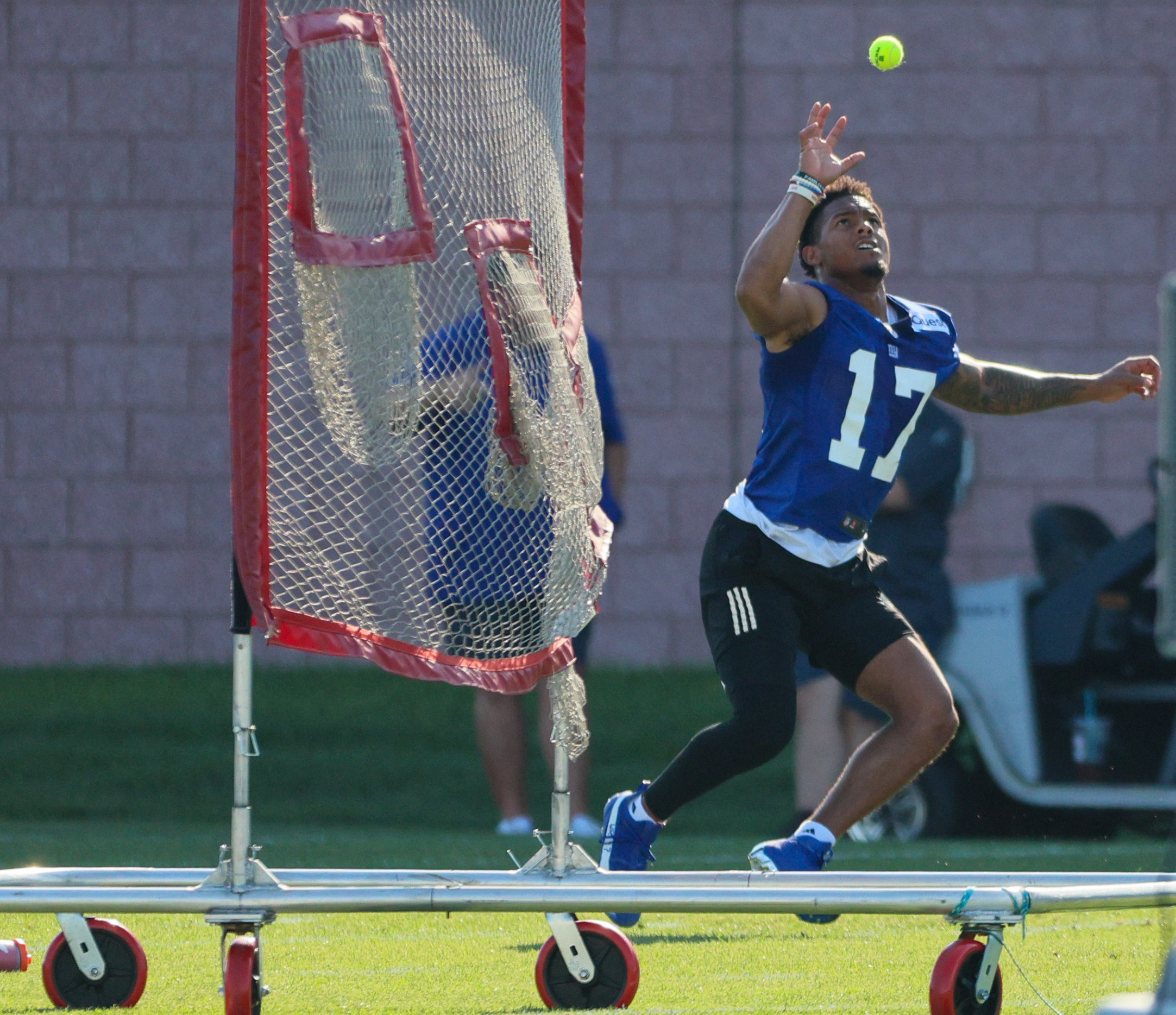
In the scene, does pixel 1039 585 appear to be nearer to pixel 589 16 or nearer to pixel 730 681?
pixel 730 681

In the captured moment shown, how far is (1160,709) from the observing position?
8609 millimetres

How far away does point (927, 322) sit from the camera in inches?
217

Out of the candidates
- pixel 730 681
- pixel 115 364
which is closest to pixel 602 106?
pixel 115 364

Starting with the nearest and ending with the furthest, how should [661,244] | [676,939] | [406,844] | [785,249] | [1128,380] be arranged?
[785,249] → [1128,380] → [676,939] → [406,844] → [661,244]

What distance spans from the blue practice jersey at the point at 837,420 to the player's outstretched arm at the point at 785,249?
0.16 meters

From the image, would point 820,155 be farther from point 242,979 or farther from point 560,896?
point 242,979

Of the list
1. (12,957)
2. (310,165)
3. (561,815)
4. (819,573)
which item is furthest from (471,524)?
(12,957)

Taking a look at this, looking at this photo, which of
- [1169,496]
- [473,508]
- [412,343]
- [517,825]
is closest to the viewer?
[1169,496]

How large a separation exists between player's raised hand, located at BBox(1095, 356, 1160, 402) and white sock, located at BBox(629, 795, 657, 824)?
5.49 ft

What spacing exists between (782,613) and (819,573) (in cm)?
14

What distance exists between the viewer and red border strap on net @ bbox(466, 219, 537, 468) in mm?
4500

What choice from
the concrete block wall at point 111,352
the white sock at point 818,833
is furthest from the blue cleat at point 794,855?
the concrete block wall at point 111,352

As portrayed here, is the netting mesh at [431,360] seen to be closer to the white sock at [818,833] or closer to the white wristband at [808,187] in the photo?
the white wristband at [808,187]

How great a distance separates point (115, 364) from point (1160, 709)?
20.9 ft
